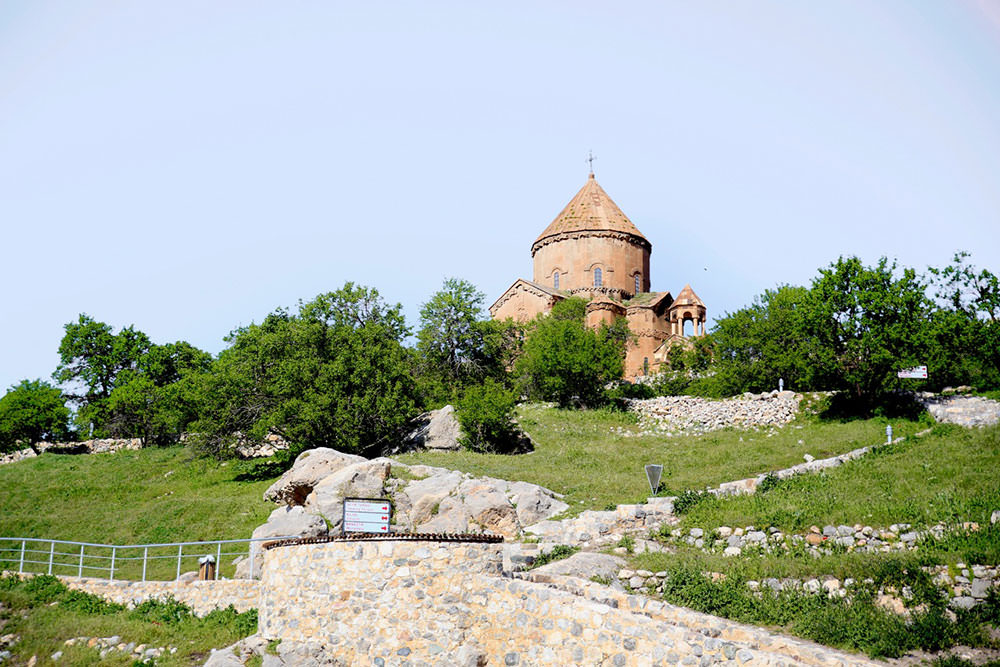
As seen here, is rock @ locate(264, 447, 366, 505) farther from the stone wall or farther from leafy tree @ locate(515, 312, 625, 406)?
the stone wall

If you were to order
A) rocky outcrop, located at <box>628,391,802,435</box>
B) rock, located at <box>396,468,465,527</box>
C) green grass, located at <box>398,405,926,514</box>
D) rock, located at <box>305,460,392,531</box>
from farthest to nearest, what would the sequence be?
rocky outcrop, located at <box>628,391,802,435</box> < green grass, located at <box>398,405,926,514</box> < rock, located at <box>305,460,392,531</box> < rock, located at <box>396,468,465,527</box>

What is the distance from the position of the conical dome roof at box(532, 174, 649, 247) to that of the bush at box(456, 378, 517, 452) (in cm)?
2911

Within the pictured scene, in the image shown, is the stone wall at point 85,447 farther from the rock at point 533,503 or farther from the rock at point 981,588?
the rock at point 981,588

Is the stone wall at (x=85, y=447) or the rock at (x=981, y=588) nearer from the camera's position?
the rock at (x=981, y=588)

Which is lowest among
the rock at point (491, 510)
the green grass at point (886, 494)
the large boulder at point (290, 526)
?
the large boulder at point (290, 526)

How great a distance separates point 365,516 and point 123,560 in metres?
10.5

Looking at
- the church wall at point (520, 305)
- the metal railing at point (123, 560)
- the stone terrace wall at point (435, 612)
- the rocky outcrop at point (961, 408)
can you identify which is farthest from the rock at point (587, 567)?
the church wall at point (520, 305)

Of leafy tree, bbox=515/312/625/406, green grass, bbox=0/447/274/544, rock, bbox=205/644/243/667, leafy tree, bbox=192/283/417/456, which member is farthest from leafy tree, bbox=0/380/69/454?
rock, bbox=205/644/243/667

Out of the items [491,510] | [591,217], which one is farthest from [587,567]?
[591,217]

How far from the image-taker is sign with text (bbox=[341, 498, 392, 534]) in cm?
1326

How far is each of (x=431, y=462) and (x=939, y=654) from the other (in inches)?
786

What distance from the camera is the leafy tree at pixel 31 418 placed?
2040 inches

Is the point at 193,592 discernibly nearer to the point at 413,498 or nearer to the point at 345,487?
the point at 345,487

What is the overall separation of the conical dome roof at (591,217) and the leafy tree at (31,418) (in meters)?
35.8
